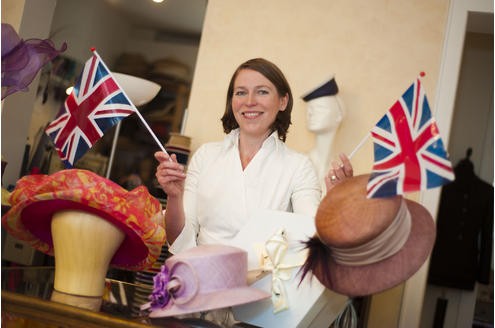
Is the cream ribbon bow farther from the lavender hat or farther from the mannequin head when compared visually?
the mannequin head

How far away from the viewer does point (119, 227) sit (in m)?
1.70

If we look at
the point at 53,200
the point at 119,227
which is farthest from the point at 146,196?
the point at 53,200

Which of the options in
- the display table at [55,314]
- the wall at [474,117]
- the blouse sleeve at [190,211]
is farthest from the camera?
the wall at [474,117]

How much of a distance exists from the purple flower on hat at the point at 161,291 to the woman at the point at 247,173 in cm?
48

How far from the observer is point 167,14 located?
221 inches

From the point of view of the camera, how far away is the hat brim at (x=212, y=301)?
147 centimetres

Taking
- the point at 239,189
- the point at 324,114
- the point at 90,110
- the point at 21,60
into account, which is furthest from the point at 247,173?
the point at 324,114

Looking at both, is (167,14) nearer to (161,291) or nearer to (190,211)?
(190,211)

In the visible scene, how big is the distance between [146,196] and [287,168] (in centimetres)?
63

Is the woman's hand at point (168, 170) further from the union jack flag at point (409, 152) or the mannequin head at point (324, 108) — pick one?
the mannequin head at point (324, 108)

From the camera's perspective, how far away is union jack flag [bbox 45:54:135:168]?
204cm

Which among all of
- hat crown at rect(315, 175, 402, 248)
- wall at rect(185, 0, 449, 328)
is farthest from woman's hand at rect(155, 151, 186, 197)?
wall at rect(185, 0, 449, 328)

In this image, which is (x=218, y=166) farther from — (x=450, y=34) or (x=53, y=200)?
(x=450, y=34)

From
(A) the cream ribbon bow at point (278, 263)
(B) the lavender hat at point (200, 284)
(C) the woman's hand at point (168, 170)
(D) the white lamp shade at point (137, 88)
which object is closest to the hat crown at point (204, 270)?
→ (B) the lavender hat at point (200, 284)
